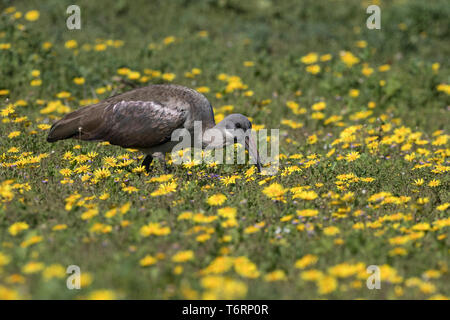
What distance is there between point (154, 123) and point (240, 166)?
1.46 meters

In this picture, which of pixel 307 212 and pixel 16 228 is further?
pixel 307 212

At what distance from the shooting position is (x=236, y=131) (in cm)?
745

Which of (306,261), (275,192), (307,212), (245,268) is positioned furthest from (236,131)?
(245,268)

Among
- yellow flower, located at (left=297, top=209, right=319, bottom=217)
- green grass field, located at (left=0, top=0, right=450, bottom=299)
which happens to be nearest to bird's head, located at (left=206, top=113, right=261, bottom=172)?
green grass field, located at (left=0, top=0, right=450, bottom=299)

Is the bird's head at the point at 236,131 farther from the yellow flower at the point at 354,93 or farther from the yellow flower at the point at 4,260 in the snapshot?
the yellow flower at the point at 354,93

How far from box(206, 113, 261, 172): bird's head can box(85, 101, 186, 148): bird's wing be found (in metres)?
0.55

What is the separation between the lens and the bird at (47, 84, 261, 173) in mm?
7445

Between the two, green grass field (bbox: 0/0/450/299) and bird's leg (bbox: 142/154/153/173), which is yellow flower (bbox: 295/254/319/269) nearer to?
green grass field (bbox: 0/0/450/299)

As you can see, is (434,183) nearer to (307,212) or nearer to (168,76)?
(307,212)

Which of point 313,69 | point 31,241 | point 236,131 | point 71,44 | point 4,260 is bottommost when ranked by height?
point 4,260

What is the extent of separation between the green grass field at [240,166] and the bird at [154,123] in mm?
364

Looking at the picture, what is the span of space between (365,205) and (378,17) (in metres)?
10.4

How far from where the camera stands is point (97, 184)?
6.72 m

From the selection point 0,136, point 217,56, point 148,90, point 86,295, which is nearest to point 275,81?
point 217,56
